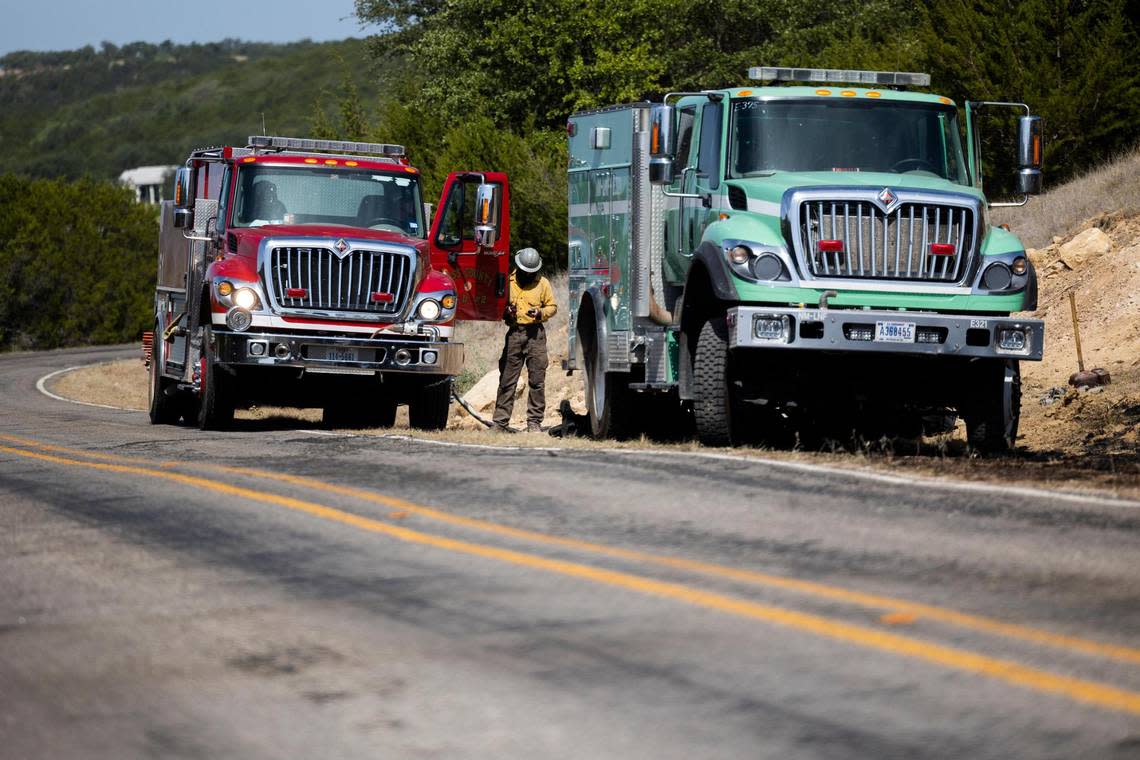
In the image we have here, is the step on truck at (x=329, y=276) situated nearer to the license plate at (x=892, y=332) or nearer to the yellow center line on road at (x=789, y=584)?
the license plate at (x=892, y=332)

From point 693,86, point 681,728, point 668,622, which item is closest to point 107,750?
point 681,728

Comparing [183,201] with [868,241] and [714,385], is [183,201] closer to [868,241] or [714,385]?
[714,385]

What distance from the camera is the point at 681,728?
473 cm

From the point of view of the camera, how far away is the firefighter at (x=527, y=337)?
1830 centimetres

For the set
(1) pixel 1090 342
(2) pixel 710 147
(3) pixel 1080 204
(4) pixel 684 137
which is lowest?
(1) pixel 1090 342

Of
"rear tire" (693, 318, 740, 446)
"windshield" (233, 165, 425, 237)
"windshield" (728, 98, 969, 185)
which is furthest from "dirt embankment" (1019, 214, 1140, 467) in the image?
"windshield" (233, 165, 425, 237)

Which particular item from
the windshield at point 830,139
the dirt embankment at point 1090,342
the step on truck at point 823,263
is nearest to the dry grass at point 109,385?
the dirt embankment at point 1090,342

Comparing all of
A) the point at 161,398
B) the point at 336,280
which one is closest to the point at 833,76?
the point at 336,280

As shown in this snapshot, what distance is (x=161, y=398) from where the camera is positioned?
2058cm

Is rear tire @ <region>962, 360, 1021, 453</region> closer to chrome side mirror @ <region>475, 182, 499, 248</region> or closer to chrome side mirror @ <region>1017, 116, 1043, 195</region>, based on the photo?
chrome side mirror @ <region>1017, 116, 1043, 195</region>

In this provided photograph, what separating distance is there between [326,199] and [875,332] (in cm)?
716

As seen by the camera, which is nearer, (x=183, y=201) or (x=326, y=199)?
(x=326, y=199)

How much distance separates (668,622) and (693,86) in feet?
155

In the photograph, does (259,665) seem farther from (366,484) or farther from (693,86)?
(693,86)
